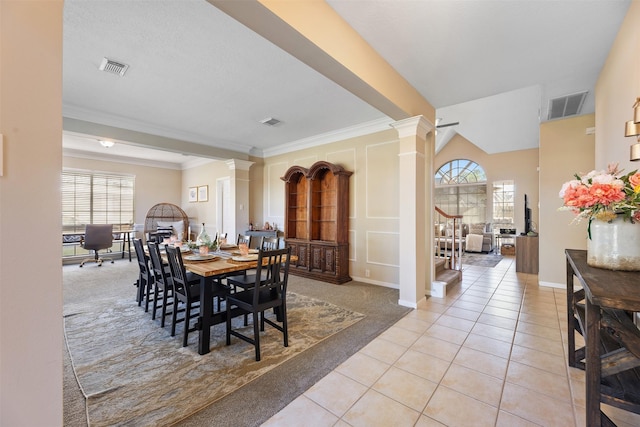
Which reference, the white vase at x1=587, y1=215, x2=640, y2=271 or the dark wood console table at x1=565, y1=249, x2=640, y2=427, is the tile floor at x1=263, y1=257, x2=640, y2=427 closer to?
the dark wood console table at x1=565, y1=249, x2=640, y2=427

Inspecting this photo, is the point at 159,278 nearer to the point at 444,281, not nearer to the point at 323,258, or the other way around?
the point at 323,258

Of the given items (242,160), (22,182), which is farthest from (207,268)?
(242,160)

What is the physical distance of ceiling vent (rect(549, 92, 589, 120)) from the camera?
3498 millimetres

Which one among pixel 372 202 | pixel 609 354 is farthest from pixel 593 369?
pixel 372 202

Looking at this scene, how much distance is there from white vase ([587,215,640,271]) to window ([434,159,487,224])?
8.56 m

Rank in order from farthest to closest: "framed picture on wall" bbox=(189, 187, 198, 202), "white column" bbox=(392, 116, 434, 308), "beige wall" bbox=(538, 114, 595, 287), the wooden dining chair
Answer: "framed picture on wall" bbox=(189, 187, 198, 202) < "beige wall" bbox=(538, 114, 595, 287) < "white column" bbox=(392, 116, 434, 308) < the wooden dining chair

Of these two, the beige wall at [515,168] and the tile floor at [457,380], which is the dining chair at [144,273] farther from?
the beige wall at [515,168]

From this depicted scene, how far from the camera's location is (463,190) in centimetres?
1032

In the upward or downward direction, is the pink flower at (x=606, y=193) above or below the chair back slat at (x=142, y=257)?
above

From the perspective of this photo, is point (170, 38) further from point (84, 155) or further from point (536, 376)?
point (84, 155)

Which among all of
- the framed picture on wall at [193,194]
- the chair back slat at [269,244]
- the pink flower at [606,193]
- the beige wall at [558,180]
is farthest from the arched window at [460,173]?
the pink flower at [606,193]

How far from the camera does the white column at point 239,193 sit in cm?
617

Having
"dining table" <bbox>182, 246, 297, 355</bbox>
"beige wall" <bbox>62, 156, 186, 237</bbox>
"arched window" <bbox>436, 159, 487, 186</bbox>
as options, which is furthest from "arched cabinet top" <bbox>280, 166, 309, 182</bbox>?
"arched window" <bbox>436, 159, 487, 186</bbox>

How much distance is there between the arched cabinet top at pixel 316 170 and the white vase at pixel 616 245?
3596 mm
